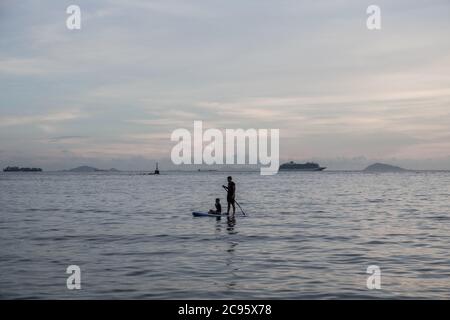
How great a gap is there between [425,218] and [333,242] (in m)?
14.1

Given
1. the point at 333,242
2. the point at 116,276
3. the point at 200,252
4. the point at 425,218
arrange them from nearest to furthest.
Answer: the point at 116,276 < the point at 200,252 < the point at 333,242 < the point at 425,218

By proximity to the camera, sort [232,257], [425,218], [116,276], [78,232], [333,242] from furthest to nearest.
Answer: [425,218], [78,232], [333,242], [232,257], [116,276]

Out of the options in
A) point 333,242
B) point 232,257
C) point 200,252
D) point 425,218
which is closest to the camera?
point 232,257

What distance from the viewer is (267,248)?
19.6m

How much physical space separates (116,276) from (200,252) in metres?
4.87

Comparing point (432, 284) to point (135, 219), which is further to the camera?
point (135, 219)

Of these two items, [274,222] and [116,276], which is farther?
[274,222]

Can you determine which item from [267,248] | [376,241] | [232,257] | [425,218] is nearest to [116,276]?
[232,257]

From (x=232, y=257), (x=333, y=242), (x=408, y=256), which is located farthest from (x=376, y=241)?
(x=232, y=257)

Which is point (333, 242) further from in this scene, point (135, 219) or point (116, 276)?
point (135, 219)

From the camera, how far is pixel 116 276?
1448 cm
